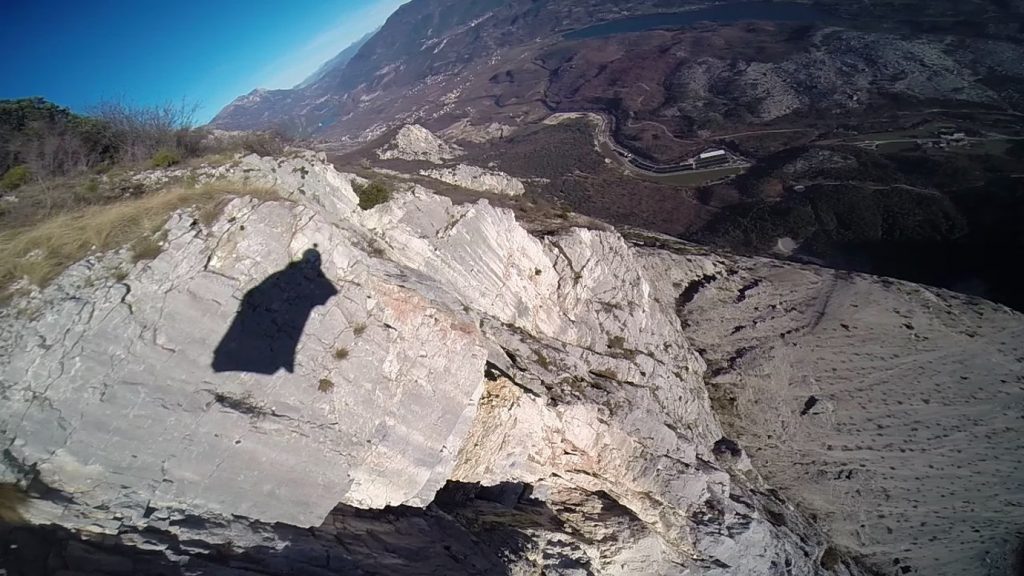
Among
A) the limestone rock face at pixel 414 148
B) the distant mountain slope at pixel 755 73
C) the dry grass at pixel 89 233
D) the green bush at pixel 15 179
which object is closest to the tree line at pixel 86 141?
the green bush at pixel 15 179

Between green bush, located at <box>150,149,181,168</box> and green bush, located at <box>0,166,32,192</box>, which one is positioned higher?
green bush, located at <box>0,166,32,192</box>

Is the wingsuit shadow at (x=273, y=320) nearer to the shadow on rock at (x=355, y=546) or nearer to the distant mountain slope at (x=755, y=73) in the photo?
the shadow on rock at (x=355, y=546)

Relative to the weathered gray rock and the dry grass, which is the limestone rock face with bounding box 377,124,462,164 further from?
the dry grass

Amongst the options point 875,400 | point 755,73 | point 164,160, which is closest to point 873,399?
point 875,400

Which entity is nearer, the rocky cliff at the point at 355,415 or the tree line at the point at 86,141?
the rocky cliff at the point at 355,415

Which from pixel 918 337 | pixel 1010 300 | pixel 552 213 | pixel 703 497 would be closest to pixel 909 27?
pixel 1010 300

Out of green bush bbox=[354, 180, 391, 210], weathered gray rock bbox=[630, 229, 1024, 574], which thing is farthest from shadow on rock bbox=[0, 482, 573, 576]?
weathered gray rock bbox=[630, 229, 1024, 574]
